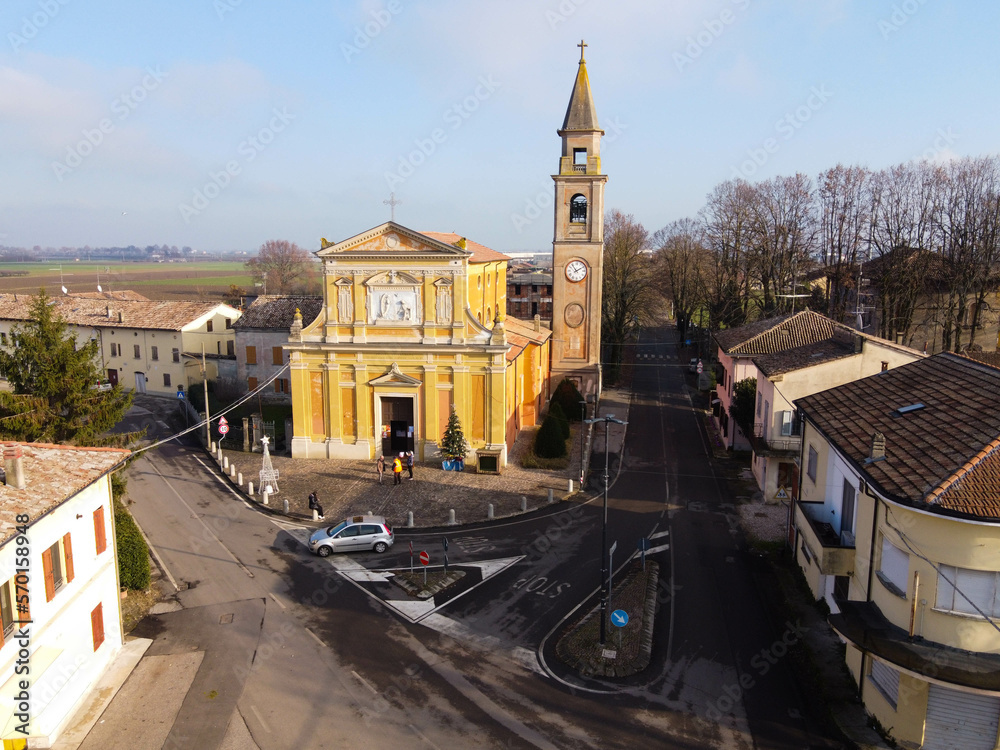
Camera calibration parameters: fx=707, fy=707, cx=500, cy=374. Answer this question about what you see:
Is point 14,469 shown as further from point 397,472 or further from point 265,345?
point 265,345

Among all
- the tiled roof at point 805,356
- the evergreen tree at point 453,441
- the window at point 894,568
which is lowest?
the evergreen tree at point 453,441

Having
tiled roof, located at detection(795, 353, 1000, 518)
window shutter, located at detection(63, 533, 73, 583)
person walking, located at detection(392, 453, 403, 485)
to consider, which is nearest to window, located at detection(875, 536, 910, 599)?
tiled roof, located at detection(795, 353, 1000, 518)

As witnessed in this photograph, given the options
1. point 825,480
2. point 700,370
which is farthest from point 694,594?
point 700,370

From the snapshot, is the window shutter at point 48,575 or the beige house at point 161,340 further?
the beige house at point 161,340

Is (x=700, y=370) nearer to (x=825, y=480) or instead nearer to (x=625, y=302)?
(x=625, y=302)

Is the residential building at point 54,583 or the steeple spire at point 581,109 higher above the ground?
the steeple spire at point 581,109

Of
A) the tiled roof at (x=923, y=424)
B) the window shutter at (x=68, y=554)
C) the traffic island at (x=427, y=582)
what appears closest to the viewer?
the tiled roof at (x=923, y=424)

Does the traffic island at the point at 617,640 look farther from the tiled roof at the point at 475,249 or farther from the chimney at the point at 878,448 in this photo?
the tiled roof at the point at 475,249

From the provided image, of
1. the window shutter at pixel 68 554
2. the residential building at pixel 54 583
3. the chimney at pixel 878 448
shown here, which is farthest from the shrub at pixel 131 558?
the chimney at pixel 878 448
